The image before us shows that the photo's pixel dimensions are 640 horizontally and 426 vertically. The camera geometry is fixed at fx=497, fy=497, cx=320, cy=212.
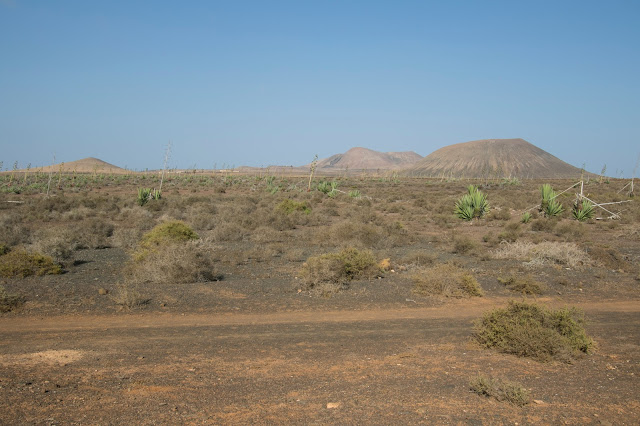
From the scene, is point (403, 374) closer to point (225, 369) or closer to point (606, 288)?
point (225, 369)

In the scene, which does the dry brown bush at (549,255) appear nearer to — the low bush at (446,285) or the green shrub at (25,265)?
the low bush at (446,285)

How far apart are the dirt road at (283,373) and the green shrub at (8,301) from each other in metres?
0.55

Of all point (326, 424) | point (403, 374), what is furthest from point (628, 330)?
point (326, 424)

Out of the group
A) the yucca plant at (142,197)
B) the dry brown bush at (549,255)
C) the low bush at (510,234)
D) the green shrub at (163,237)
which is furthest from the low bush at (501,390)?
the yucca plant at (142,197)

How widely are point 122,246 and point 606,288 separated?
1612cm

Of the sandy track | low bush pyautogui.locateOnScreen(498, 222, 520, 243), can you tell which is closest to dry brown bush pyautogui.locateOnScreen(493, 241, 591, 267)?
low bush pyautogui.locateOnScreen(498, 222, 520, 243)

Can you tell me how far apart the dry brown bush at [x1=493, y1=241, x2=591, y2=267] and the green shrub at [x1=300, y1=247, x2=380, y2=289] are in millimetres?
5638

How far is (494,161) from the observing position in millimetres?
147500

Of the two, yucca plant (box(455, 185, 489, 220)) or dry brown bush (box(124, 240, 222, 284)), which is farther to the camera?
yucca plant (box(455, 185, 489, 220))

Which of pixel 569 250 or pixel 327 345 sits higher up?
pixel 569 250

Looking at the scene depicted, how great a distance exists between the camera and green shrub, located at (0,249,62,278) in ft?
40.3

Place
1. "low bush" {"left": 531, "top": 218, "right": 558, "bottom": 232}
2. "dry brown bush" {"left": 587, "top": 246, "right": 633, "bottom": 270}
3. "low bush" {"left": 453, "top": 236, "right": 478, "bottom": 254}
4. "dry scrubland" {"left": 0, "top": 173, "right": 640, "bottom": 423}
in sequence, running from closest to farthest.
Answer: "dry scrubland" {"left": 0, "top": 173, "right": 640, "bottom": 423} < "dry brown bush" {"left": 587, "top": 246, "right": 633, "bottom": 270} < "low bush" {"left": 453, "top": 236, "right": 478, "bottom": 254} < "low bush" {"left": 531, "top": 218, "right": 558, "bottom": 232}

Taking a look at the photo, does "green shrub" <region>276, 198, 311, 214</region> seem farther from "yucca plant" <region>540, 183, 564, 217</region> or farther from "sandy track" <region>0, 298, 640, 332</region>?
"sandy track" <region>0, 298, 640, 332</region>

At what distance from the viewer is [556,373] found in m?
6.97
